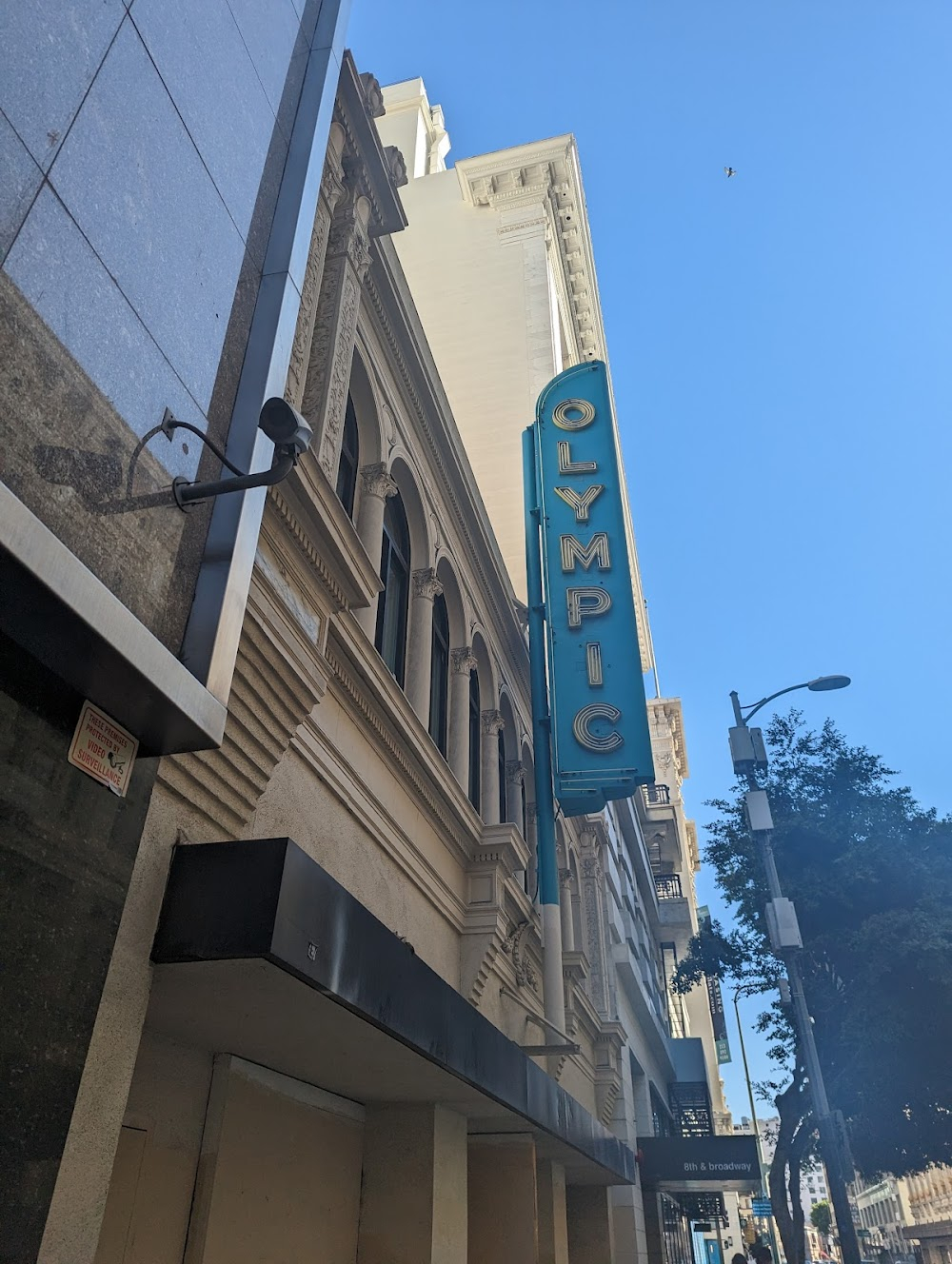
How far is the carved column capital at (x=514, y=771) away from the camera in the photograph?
16328 mm

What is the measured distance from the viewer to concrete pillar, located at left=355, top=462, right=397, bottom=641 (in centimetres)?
1030

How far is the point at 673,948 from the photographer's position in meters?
52.8

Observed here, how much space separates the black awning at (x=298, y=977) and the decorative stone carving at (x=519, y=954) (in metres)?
5.21

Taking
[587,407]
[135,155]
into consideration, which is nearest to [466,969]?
[135,155]

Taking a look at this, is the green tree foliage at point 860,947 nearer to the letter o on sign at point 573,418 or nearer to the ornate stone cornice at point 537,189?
the letter o on sign at point 573,418

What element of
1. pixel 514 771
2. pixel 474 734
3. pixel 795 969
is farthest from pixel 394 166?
pixel 795 969

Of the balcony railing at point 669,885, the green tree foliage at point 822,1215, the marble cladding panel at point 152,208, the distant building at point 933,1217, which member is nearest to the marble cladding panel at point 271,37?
the marble cladding panel at point 152,208

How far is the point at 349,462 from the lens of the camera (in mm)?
10555

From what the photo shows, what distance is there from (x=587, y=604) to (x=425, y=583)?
3.71 m

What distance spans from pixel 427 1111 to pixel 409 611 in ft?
18.8

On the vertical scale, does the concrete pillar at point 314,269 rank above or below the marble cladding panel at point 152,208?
above

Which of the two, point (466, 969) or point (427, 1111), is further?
point (466, 969)

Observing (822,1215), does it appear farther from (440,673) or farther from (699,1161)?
(440,673)

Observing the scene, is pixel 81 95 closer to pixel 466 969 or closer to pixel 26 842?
pixel 26 842
